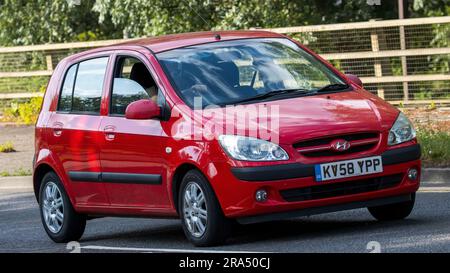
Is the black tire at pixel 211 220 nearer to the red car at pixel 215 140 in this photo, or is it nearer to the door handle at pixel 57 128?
the red car at pixel 215 140

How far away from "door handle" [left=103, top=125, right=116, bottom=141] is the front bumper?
1.48 m

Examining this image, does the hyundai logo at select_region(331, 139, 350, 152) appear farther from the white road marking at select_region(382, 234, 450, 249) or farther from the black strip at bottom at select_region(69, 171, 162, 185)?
the black strip at bottom at select_region(69, 171, 162, 185)

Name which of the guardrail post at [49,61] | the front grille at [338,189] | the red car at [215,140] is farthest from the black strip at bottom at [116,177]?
the guardrail post at [49,61]

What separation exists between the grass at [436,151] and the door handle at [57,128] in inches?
187

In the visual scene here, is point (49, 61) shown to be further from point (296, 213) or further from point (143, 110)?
point (296, 213)

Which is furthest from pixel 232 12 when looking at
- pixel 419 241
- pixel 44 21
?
pixel 419 241

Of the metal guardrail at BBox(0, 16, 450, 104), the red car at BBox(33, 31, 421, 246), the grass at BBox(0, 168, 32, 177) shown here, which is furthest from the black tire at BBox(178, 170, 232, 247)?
the metal guardrail at BBox(0, 16, 450, 104)

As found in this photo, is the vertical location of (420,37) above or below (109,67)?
below

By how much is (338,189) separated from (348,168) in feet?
0.58

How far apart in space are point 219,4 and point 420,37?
250 inches

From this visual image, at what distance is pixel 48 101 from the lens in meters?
12.6
